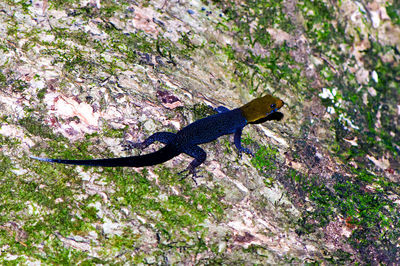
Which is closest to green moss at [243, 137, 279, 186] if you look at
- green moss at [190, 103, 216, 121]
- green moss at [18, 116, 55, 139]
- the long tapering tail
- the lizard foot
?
green moss at [190, 103, 216, 121]

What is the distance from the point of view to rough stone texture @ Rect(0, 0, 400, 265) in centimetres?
398

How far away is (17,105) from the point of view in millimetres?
4422

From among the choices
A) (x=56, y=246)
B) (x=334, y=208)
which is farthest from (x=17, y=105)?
(x=334, y=208)

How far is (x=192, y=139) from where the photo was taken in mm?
4723

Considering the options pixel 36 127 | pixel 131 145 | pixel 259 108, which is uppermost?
pixel 259 108

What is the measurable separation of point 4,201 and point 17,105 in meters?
1.31

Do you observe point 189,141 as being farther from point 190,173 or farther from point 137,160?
point 137,160

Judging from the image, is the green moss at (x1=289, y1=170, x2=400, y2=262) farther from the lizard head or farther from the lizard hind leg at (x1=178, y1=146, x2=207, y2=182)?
the lizard hind leg at (x1=178, y1=146, x2=207, y2=182)

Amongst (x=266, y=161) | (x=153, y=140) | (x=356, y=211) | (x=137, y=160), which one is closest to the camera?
(x=137, y=160)

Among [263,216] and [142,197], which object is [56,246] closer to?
[142,197]

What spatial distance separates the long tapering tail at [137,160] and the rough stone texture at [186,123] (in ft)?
0.40

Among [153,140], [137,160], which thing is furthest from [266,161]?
[137,160]

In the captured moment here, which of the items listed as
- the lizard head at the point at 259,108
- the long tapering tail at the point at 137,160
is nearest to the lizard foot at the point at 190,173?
the long tapering tail at the point at 137,160

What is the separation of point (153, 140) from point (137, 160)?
1.52 feet
